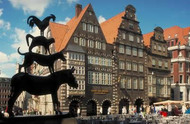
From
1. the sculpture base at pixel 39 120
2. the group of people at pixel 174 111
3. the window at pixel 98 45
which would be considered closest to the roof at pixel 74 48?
the window at pixel 98 45

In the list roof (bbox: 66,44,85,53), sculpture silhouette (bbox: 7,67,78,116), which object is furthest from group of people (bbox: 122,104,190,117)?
sculpture silhouette (bbox: 7,67,78,116)

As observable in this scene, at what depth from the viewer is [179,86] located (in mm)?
52531

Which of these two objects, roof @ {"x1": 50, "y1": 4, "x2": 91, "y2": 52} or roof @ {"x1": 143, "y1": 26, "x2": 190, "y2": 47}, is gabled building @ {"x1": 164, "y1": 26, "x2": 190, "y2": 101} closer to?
roof @ {"x1": 143, "y1": 26, "x2": 190, "y2": 47}

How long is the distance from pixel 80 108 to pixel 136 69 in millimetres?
13183

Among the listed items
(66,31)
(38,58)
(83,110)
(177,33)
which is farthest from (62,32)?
(177,33)

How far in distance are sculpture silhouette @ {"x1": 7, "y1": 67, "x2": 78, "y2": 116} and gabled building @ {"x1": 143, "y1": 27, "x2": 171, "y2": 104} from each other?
33480 mm

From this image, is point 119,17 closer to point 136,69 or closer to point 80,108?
point 136,69

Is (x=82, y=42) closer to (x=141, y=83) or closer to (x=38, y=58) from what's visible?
(x=141, y=83)

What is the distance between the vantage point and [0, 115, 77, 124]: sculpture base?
10.3 m

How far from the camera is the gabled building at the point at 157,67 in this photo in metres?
44.4

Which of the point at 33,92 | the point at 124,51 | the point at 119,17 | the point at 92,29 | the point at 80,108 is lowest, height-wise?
the point at 80,108

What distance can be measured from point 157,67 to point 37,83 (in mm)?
36729

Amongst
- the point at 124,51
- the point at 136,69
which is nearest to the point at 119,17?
the point at 124,51

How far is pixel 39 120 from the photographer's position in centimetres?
1087
